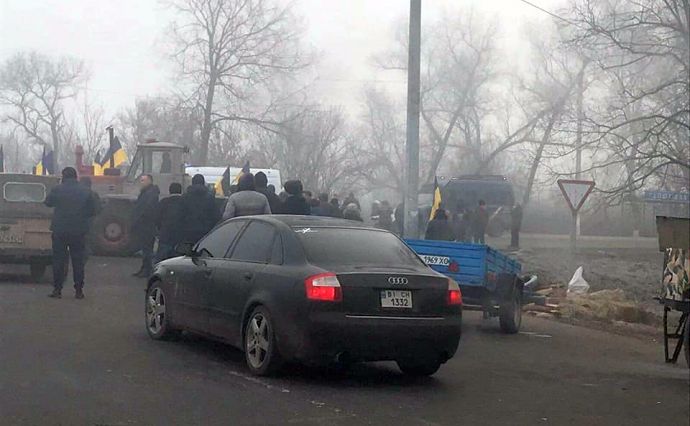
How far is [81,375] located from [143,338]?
7.51 feet

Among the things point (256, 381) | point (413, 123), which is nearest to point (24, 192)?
point (413, 123)

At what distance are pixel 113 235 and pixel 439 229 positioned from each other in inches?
331

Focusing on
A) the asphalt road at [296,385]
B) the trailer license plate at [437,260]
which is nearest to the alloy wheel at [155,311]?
the asphalt road at [296,385]

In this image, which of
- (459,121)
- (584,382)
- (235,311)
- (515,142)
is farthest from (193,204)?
(459,121)

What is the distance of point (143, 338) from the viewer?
10.3 meters

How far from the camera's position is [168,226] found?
48.8ft

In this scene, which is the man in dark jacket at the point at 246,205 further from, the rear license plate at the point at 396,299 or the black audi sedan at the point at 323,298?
the rear license plate at the point at 396,299

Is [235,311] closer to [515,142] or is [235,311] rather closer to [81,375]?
[81,375]

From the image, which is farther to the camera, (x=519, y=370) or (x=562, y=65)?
(x=562, y=65)

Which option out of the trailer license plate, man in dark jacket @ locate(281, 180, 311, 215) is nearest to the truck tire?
man in dark jacket @ locate(281, 180, 311, 215)

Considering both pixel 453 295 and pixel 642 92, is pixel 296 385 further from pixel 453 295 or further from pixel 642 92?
pixel 642 92

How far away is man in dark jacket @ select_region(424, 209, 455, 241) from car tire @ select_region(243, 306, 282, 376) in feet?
29.2

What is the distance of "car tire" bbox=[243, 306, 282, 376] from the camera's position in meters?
8.10

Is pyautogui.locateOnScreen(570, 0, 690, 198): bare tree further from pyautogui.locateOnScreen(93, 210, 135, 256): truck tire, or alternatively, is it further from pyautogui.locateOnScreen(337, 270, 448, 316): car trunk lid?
pyautogui.locateOnScreen(337, 270, 448, 316): car trunk lid
